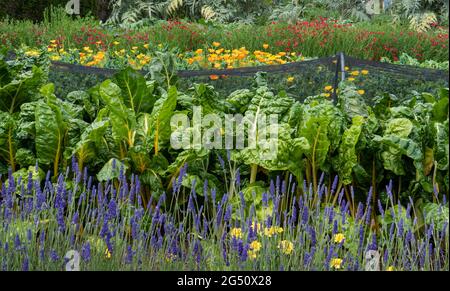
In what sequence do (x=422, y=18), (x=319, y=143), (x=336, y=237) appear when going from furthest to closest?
(x=422, y=18) < (x=319, y=143) < (x=336, y=237)

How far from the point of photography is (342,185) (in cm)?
332

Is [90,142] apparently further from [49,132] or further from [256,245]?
[256,245]

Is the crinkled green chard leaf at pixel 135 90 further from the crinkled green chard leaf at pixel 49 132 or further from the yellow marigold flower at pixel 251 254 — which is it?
the yellow marigold flower at pixel 251 254

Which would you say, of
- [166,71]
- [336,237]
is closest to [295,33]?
[166,71]

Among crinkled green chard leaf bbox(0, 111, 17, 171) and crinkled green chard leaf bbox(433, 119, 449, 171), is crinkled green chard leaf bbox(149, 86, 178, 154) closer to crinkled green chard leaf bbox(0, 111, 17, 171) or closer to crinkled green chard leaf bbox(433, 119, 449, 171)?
crinkled green chard leaf bbox(0, 111, 17, 171)

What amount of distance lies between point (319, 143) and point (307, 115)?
0.19 metres

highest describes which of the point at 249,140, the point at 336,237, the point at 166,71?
the point at 166,71

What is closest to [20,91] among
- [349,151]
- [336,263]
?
[349,151]

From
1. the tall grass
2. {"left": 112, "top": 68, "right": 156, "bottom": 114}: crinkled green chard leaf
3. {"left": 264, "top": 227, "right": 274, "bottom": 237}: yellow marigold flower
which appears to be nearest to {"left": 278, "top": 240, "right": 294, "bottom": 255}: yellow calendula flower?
{"left": 264, "top": 227, "right": 274, "bottom": 237}: yellow marigold flower

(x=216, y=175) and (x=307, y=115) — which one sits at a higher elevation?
(x=307, y=115)
